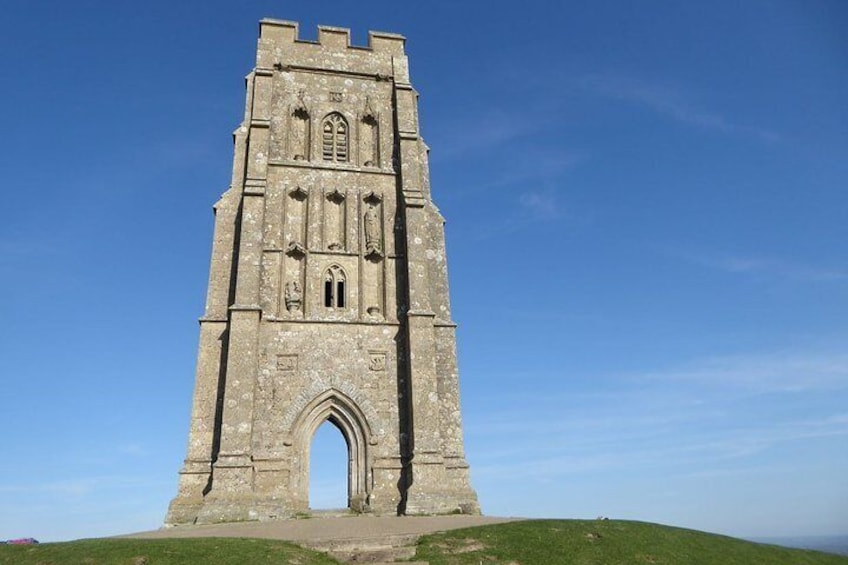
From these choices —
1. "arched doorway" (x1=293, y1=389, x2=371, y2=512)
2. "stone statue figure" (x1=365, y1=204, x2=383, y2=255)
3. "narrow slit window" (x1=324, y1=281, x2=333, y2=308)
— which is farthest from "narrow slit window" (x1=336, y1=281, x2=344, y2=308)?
"arched doorway" (x1=293, y1=389, x2=371, y2=512)

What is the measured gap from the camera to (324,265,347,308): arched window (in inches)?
977

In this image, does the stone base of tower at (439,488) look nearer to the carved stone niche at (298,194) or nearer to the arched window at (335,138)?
the carved stone niche at (298,194)

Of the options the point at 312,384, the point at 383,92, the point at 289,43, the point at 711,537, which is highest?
the point at 289,43

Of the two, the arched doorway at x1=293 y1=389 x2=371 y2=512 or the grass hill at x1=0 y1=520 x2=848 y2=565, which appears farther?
Result: the arched doorway at x1=293 y1=389 x2=371 y2=512

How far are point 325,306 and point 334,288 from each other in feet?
2.79

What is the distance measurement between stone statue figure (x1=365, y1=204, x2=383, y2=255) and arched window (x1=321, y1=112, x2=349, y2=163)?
122 inches

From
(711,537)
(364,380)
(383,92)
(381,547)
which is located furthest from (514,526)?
(383,92)

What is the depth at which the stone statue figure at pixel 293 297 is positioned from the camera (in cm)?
2400

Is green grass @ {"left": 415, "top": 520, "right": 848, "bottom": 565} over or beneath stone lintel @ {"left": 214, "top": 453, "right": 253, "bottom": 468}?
beneath

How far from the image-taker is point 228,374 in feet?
70.1

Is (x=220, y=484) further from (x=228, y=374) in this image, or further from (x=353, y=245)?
(x=353, y=245)

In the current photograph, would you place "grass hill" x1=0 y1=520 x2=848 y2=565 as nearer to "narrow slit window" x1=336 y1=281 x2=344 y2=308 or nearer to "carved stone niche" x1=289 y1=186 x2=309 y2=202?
"narrow slit window" x1=336 y1=281 x2=344 y2=308

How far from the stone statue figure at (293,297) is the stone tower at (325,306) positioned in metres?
0.05

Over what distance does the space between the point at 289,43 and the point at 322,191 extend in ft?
25.4
